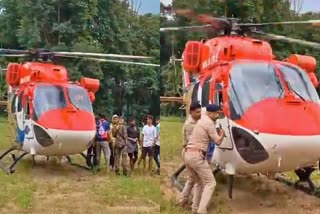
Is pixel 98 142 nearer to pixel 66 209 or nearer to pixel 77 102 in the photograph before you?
pixel 77 102

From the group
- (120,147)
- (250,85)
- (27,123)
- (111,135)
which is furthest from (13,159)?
(250,85)

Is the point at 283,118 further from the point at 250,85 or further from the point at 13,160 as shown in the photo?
the point at 13,160

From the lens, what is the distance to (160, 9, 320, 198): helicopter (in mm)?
3168

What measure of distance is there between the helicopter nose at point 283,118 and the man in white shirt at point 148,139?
2.30ft

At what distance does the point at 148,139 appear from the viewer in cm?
400

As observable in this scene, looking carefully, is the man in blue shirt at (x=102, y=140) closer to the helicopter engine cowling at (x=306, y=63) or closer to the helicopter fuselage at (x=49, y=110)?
the helicopter fuselage at (x=49, y=110)

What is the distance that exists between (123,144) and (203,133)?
1.49m

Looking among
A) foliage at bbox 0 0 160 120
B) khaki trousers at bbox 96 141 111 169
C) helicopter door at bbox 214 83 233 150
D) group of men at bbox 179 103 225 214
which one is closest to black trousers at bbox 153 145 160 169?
foliage at bbox 0 0 160 120

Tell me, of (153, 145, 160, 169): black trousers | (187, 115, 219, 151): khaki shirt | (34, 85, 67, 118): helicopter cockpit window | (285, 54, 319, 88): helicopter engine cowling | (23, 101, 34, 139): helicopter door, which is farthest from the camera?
(23, 101, 34, 139): helicopter door

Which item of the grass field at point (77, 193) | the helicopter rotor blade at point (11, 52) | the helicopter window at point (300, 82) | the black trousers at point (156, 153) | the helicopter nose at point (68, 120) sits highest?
the helicopter rotor blade at point (11, 52)

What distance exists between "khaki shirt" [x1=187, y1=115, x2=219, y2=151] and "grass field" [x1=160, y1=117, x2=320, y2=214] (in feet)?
1.13

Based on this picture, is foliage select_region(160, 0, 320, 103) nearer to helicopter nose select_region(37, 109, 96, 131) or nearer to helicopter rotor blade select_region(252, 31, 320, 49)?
helicopter rotor blade select_region(252, 31, 320, 49)

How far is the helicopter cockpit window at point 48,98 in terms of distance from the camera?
484cm

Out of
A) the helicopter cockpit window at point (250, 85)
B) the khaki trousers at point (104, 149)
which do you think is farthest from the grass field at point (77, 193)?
the helicopter cockpit window at point (250, 85)
